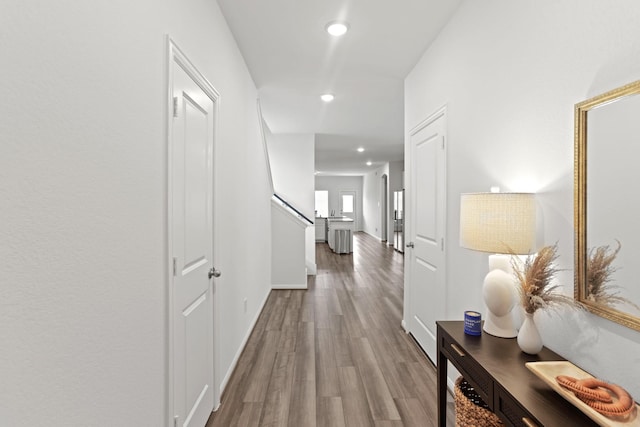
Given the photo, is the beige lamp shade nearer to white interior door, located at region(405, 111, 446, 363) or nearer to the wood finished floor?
white interior door, located at region(405, 111, 446, 363)

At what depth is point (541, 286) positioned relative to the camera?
1.44 metres

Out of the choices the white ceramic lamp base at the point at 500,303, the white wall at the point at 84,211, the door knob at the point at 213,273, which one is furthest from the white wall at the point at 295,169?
the white ceramic lamp base at the point at 500,303

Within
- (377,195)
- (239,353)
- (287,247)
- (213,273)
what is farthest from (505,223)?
(377,195)

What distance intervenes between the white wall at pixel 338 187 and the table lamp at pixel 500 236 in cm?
1408

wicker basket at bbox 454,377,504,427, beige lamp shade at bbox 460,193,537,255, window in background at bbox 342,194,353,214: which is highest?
window in background at bbox 342,194,353,214

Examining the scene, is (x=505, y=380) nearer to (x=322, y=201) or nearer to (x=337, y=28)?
(x=337, y=28)

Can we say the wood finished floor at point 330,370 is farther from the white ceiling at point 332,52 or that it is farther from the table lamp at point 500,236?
the white ceiling at point 332,52

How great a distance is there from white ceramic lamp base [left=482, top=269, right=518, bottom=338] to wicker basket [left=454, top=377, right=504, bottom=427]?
319 mm

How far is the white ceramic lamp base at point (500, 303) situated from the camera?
1634 millimetres

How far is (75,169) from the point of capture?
0.94 m

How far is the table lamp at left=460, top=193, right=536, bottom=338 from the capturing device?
1559 millimetres

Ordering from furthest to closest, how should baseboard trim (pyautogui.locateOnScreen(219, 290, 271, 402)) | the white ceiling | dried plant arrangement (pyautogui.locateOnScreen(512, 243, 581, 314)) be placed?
baseboard trim (pyautogui.locateOnScreen(219, 290, 271, 402)) < the white ceiling < dried plant arrangement (pyautogui.locateOnScreen(512, 243, 581, 314))

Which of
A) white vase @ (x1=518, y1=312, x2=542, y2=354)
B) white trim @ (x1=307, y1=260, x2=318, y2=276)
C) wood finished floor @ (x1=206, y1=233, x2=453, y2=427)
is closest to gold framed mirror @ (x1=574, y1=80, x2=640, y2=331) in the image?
white vase @ (x1=518, y1=312, x2=542, y2=354)

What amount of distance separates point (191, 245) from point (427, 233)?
202 centimetres
